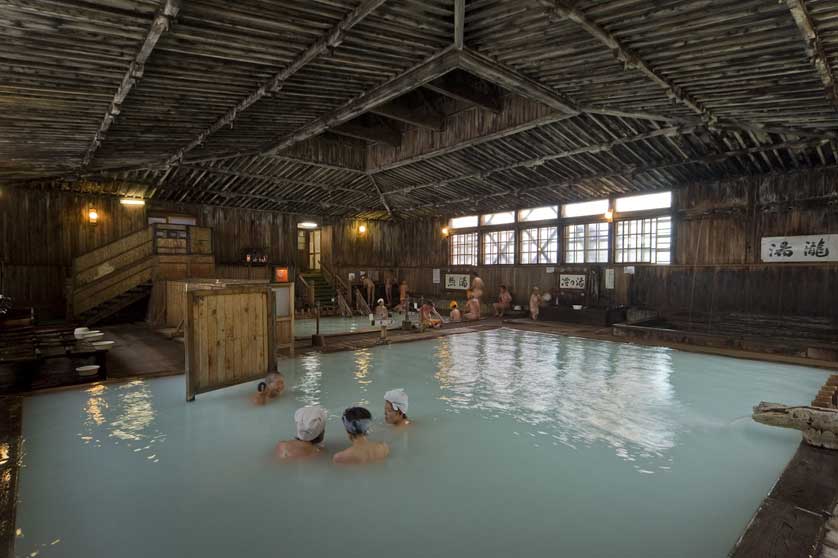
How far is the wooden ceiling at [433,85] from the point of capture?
16.2 ft

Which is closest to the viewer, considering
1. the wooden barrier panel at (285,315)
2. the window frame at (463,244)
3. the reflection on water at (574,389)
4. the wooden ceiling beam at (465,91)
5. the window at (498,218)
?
the reflection on water at (574,389)

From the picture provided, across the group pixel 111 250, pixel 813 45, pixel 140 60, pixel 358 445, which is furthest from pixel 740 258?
pixel 111 250

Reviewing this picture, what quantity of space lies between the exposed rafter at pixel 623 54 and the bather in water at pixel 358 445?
5219mm

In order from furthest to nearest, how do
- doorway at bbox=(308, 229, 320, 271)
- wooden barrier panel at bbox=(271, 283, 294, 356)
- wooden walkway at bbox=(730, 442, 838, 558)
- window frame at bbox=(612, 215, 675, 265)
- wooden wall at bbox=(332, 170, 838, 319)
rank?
1. doorway at bbox=(308, 229, 320, 271)
2. window frame at bbox=(612, 215, 675, 265)
3. wooden wall at bbox=(332, 170, 838, 319)
4. wooden barrier panel at bbox=(271, 283, 294, 356)
5. wooden walkway at bbox=(730, 442, 838, 558)

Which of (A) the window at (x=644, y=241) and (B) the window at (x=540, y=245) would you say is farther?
(B) the window at (x=540, y=245)

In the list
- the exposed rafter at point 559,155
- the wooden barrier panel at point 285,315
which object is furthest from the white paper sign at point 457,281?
the wooden barrier panel at point 285,315

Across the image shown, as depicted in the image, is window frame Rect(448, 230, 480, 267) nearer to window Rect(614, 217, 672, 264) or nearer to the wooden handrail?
window Rect(614, 217, 672, 264)

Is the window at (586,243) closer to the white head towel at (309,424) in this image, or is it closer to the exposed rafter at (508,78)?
the exposed rafter at (508,78)

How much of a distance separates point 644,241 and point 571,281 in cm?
272

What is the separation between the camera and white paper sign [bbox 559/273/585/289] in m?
14.7

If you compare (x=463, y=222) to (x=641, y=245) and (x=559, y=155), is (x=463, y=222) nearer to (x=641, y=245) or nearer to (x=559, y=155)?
(x=559, y=155)

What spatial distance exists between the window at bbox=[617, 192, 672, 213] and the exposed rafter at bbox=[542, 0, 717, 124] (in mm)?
5379

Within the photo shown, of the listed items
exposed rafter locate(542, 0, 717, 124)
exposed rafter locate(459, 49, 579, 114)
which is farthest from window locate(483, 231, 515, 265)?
exposed rafter locate(542, 0, 717, 124)

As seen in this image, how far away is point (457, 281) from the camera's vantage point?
19.0 metres
